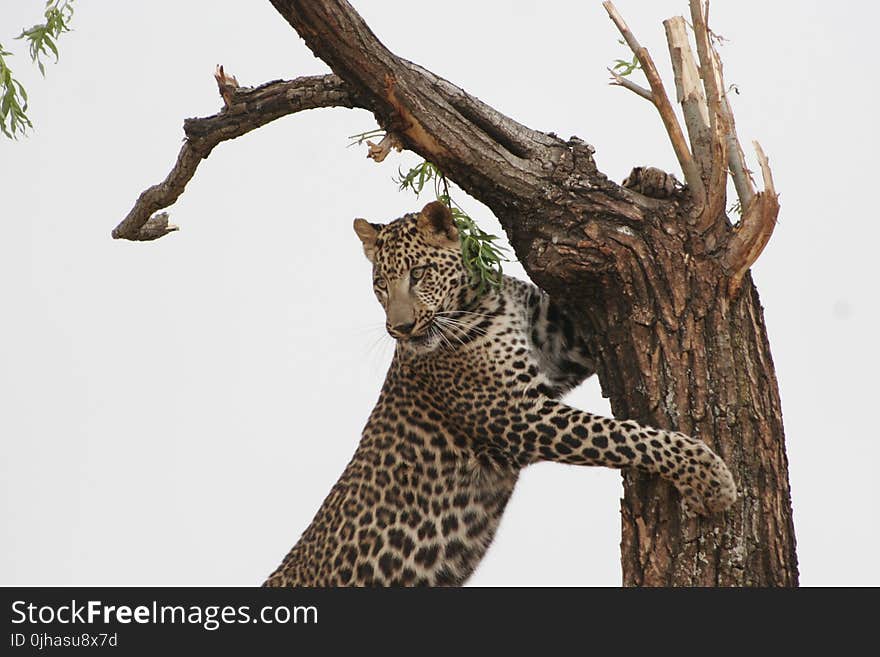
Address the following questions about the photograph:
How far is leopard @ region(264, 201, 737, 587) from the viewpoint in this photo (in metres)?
6.30

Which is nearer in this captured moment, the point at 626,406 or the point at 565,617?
the point at 565,617

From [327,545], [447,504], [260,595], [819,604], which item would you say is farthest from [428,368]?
[819,604]

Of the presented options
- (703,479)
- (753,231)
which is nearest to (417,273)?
(753,231)

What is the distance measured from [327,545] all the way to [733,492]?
7.96 feet

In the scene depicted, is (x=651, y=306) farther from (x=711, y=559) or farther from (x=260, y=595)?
(x=260, y=595)

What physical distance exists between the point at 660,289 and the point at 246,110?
2.52 metres

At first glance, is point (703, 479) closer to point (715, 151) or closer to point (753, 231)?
point (753, 231)

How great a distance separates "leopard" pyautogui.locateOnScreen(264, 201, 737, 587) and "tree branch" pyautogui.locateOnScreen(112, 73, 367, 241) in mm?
909

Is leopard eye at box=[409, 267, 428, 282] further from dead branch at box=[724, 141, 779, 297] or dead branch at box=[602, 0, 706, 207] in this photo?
dead branch at box=[724, 141, 779, 297]

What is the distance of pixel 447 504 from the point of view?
6.41 m

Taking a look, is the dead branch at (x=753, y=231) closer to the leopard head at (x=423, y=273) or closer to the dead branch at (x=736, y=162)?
the dead branch at (x=736, y=162)

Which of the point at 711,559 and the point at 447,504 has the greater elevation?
the point at 447,504

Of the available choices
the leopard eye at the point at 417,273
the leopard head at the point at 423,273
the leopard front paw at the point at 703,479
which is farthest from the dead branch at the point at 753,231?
the leopard eye at the point at 417,273

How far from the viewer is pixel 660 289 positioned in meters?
5.45
